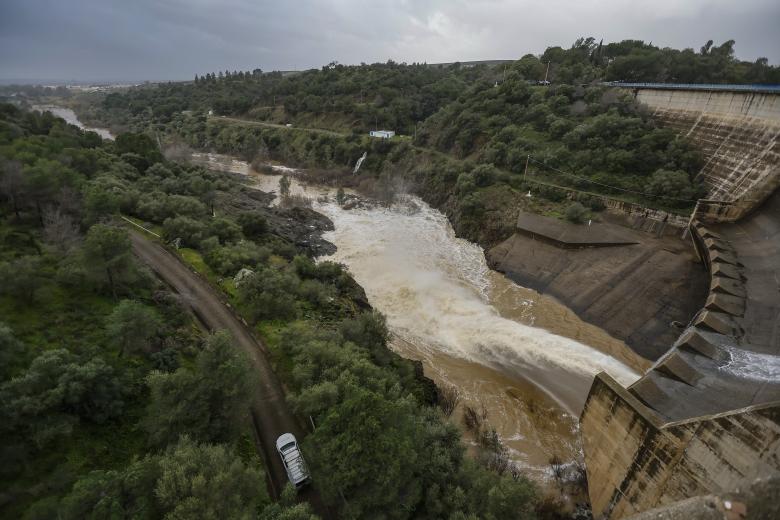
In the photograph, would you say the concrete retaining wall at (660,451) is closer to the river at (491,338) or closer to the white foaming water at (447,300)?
the river at (491,338)

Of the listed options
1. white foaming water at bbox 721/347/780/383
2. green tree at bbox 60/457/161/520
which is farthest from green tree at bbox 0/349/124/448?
white foaming water at bbox 721/347/780/383

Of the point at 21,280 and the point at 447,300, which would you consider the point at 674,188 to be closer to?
the point at 447,300

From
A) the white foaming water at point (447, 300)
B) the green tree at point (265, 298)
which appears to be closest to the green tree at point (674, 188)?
the white foaming water at point (447, 300)

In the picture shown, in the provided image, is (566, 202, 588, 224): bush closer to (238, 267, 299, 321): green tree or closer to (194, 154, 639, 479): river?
(194, 154, 639, 479): river

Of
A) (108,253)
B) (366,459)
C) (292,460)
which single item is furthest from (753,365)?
(108,253)

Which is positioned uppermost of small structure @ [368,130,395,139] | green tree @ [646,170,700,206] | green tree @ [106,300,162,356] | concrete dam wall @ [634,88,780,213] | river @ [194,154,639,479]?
concrete dam wall @ [634,88,780,213]
